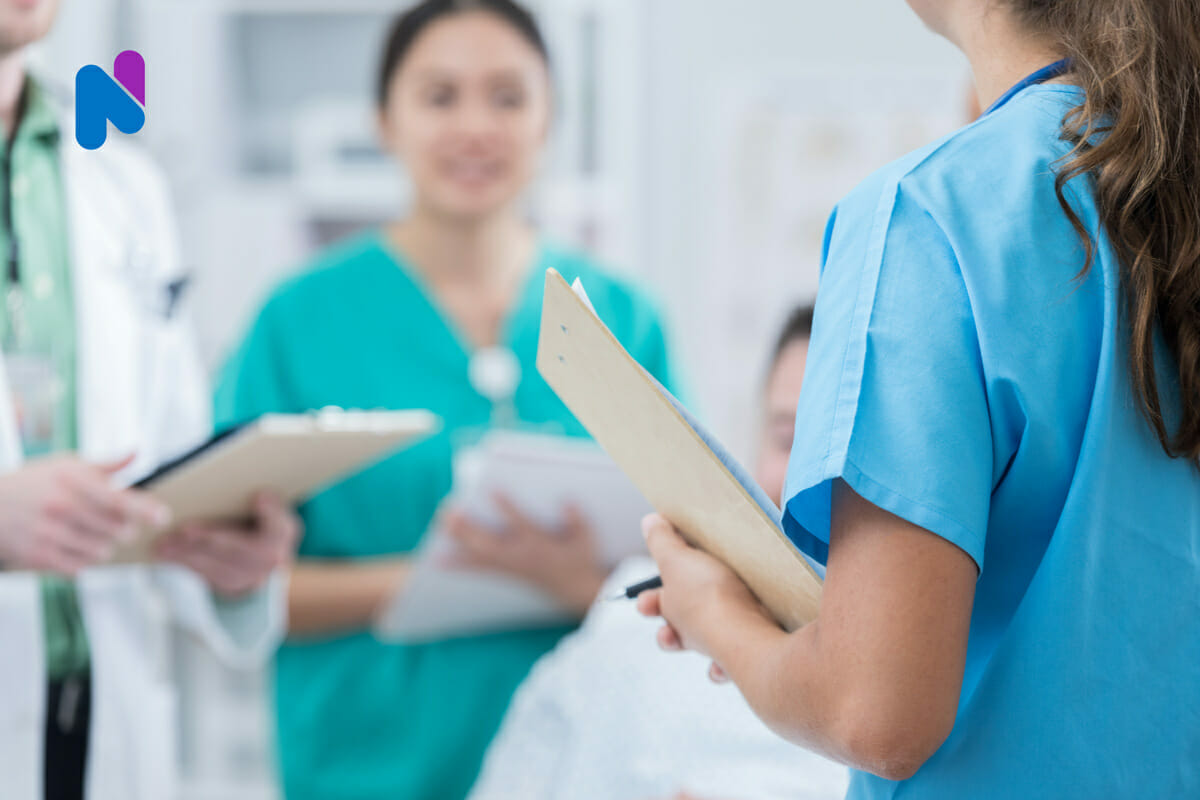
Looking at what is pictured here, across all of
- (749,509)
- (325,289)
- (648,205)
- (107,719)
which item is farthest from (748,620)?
(648,205)

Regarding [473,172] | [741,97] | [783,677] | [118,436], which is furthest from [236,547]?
[741,97]

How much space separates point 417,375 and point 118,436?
0.60 meters

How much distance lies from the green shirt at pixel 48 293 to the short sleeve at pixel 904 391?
3.05 feet

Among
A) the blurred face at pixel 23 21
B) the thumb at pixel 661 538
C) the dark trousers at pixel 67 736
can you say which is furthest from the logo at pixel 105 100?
the dark trousers at pixel 67 736

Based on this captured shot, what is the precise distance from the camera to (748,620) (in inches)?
29.6

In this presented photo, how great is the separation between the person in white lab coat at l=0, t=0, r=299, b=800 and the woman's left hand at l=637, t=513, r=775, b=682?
661 millimetres

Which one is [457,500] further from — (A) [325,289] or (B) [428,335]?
(A) [325,289]

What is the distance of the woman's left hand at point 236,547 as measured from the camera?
151cm

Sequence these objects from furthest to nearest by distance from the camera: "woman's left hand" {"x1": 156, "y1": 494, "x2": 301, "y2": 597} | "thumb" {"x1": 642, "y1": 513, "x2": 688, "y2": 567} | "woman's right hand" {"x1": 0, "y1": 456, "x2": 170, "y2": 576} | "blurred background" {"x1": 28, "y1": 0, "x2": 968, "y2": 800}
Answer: "blurred background" {"x1": 28, "y1": 0, "x2": 968, "y2": 800} → "woman's left hand" {"x1": 156, "y1": 494, "x2": 301, "y2": 597} → "woman's right hand" {"x1": 0, "y1": 456, "x2": 170, "y2": 576} → "thumb" {"x1": 642, "y1": 513, "x2": 688, "y2": 567}

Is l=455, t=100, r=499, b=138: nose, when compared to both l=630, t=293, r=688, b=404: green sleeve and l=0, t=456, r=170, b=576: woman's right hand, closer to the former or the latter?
l=630, t=293, r=688, b=404: green sleeve

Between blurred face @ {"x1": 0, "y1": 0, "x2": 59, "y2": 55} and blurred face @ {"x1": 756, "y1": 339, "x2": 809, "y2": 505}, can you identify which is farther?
blurred face @ {"x1": 756, "y1": 339, "x2": 809, "y2": 505}

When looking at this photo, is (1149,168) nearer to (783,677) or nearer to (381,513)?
(783,677)

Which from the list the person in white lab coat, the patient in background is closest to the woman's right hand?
the person in white lab coat

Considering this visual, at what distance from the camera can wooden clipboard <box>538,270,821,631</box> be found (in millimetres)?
718
